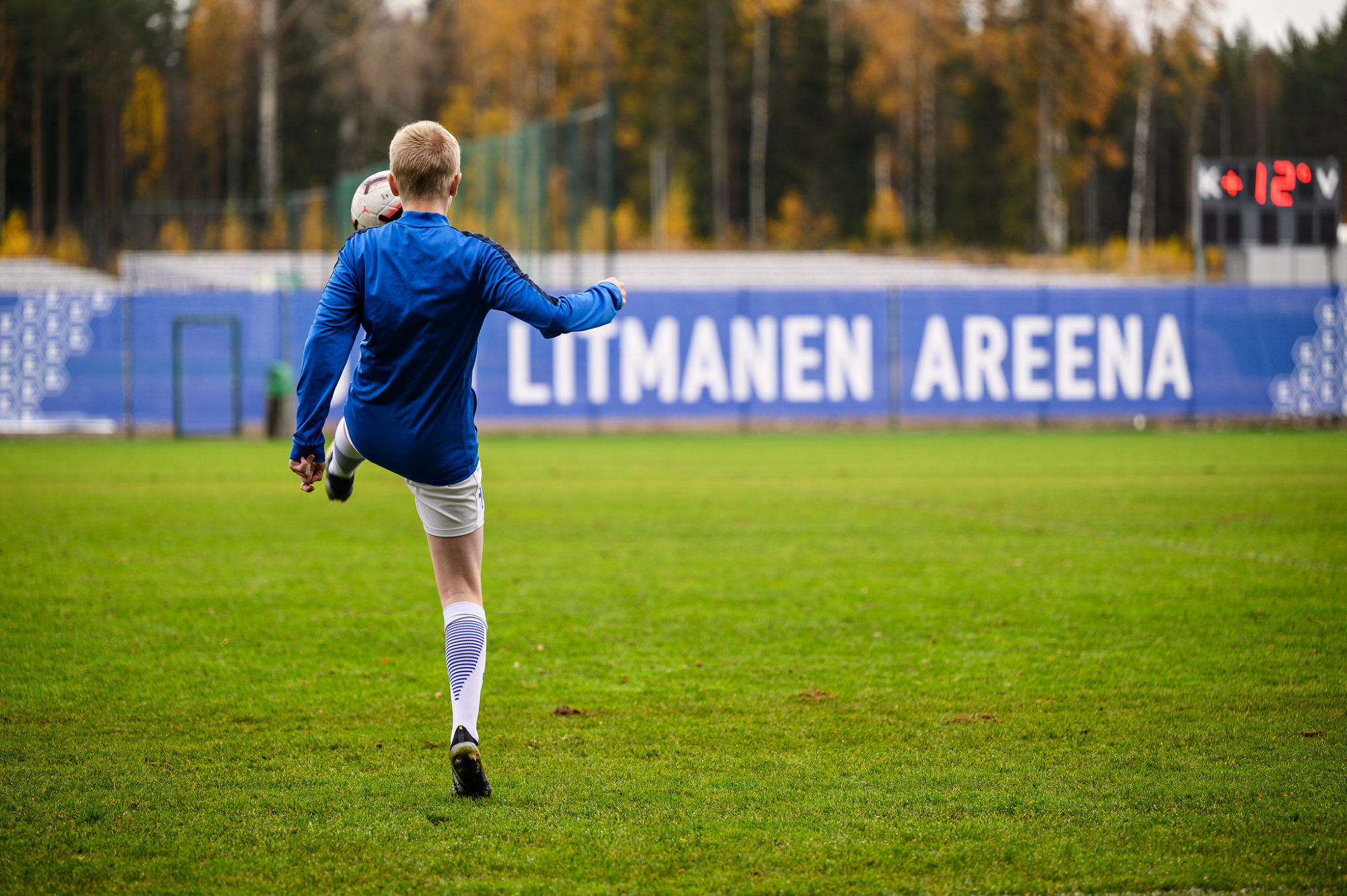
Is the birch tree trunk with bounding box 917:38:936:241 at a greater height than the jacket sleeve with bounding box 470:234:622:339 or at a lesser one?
greater

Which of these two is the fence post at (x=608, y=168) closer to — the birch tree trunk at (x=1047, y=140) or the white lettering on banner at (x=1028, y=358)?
the white lettering on banner at (x=1028, y=358)

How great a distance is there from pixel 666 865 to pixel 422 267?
6.43ft

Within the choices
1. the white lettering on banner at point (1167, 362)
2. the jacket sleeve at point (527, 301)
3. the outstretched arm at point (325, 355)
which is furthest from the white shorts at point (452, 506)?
the white lettering on banner at point (1167, 362)

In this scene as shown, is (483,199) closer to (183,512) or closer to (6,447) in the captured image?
(6,447)

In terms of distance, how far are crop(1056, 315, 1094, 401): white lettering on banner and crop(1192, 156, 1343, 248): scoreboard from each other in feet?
8.71

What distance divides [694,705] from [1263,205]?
77.9ft

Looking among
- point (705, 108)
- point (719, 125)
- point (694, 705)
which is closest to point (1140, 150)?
point (719, 125)

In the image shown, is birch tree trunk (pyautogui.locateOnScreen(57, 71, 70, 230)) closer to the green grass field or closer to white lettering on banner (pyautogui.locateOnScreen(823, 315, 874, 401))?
white lettering on banner (pyautogui.locateOnScreen(823, 315, 874, 401))

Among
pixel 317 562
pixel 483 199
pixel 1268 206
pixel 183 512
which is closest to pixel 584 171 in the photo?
pixel 483 199

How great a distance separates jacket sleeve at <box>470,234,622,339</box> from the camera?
4.20 metres

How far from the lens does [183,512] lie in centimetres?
1254

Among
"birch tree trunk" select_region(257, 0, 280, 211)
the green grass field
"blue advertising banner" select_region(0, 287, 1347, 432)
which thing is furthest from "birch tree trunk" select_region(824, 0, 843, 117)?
the green grass field

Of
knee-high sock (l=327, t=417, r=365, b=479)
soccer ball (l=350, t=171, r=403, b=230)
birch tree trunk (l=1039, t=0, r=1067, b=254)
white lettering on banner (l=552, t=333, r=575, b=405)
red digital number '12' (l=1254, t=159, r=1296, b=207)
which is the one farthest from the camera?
birch tree trunk (l=1039, t=0, r=1067, b=254)

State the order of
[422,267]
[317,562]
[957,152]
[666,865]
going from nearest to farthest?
[666,865]
[422,267]
[317,562]
[957,152]
